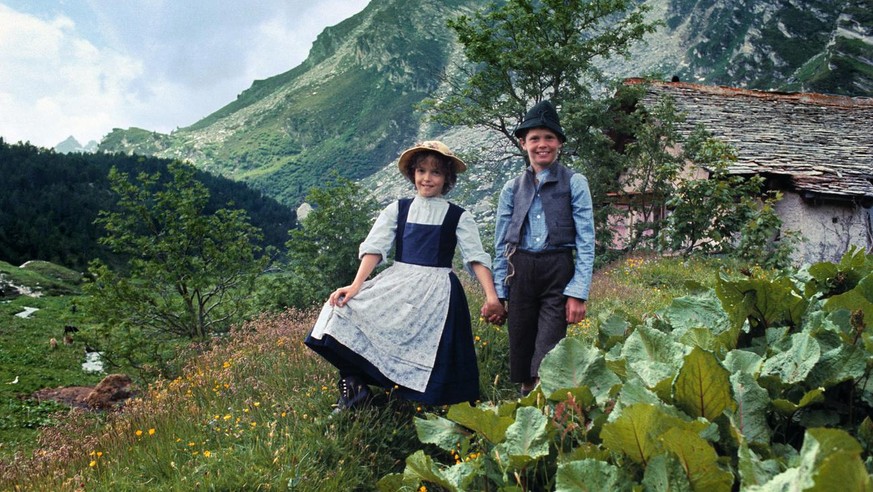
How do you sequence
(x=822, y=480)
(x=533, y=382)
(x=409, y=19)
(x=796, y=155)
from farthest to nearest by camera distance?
(x=409, y=19) → (x=796, y=155) → (x=533, y=382) → (x=822, y=480)

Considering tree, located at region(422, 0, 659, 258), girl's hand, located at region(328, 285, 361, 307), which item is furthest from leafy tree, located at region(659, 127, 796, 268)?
girl's hand, located at region(328, 285, 361, 307)

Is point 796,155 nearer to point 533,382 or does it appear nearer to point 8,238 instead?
point 533,382

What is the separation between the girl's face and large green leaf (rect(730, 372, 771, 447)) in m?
2.94

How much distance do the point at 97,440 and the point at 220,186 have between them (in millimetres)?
54403

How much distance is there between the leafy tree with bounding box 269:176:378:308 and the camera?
37.1 feet

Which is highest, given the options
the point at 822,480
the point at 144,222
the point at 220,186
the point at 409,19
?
the point at 409,19

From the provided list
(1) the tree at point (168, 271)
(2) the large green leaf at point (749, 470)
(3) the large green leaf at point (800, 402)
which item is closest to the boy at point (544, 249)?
(3) the large green leaf at point (800, 402)

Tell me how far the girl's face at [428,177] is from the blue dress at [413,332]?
6.7 inches

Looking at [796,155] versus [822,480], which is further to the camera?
[796,155]

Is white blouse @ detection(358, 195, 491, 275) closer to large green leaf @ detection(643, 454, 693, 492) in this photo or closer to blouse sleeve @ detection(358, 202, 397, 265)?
blouse sleeve @ detection(358, 202, 397, 265)

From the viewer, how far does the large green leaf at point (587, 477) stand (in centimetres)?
80

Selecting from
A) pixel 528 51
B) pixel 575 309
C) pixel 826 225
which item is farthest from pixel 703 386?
pixel 528 51

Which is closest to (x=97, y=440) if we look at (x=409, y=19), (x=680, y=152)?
(x=680, y=152)

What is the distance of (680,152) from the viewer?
14156mm
